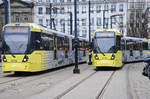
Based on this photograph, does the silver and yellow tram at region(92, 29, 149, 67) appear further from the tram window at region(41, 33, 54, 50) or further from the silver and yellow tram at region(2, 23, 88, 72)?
the silver and yellow tram at region(2, 23, 88, 72)

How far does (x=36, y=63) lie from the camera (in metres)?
16.1

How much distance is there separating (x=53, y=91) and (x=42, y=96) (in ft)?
3.62

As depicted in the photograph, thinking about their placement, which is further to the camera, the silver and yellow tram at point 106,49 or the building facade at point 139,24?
the building facade at point 139,24

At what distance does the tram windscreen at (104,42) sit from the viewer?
64.4 ft

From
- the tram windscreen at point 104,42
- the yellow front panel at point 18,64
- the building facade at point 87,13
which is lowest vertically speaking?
the yellow front panel at point 18,64

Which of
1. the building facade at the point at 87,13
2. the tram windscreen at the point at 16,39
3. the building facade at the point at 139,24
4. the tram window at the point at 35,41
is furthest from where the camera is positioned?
the building facade at the point at 87,13

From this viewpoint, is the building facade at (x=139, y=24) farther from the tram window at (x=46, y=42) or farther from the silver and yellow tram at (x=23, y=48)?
the silver and yellow tram at (x=23, y=48)

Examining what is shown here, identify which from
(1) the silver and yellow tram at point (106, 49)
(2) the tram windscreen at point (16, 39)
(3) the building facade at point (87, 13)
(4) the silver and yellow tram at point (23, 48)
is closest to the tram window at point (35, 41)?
(4) the silver and yellow tram at point (23, 48)

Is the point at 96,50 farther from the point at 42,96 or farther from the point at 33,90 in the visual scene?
the point at 42,96

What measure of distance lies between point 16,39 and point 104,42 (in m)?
6.63

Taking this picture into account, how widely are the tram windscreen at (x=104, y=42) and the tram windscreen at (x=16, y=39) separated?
5.83 meters

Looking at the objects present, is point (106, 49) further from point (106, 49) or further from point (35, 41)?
point (35, 41)

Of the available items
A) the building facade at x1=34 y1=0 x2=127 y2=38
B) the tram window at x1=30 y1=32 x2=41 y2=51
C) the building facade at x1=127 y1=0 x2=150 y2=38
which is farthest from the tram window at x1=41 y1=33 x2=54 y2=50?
the building facade at x1=34 y1=0 x2=127 y2=38

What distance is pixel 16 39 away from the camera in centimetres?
1568
